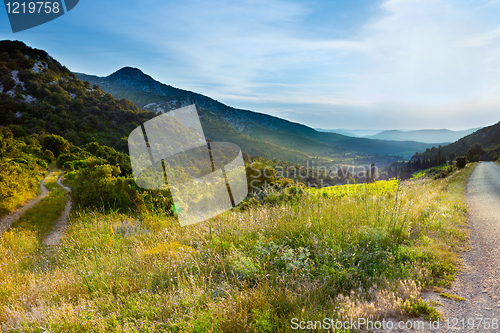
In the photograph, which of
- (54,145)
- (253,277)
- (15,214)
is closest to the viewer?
(253,277)

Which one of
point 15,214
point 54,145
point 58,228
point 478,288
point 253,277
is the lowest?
point 58,228

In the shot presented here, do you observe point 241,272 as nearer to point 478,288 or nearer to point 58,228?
point 478,288

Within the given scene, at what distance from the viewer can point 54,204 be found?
11.8 m

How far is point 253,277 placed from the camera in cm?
336

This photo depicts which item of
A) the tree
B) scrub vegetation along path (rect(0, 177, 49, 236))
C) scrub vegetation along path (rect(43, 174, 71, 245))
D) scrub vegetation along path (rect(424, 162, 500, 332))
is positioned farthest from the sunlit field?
the tree

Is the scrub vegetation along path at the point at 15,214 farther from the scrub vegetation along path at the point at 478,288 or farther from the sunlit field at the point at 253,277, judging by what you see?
the scrub vegetation along path at the point at 478,288

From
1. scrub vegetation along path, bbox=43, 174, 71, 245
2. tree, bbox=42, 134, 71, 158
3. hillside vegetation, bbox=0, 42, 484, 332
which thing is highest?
tree, bbox=42, 134, 71, 158

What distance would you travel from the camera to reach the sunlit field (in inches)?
102

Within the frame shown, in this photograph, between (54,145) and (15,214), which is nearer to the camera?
(15,214)

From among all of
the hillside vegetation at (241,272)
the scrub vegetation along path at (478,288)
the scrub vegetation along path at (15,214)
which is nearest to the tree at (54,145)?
the scrub vegetation along path at (15,214)

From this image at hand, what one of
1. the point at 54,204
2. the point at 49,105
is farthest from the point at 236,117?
the point at 54,204

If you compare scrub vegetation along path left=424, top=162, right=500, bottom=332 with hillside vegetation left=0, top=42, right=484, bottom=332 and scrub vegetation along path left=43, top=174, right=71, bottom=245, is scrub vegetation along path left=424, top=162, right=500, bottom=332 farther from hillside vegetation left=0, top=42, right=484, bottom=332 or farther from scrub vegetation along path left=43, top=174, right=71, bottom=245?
scrub vegetation along path left=43, top=174, right=71, bottom=245

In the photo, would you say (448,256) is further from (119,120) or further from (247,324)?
(119,120)

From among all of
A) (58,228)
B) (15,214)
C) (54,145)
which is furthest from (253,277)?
(54,145)
